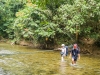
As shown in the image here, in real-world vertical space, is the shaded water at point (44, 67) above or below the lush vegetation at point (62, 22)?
below

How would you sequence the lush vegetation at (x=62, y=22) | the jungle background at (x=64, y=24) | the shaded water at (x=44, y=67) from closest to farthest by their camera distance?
the shaded water at (x=44, y=67), the lush vegetation at (x=62, y=22), the jungle background at (x=64, y=24)

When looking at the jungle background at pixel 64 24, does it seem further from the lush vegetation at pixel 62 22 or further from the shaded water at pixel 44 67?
the shaded water at pixel 44 67

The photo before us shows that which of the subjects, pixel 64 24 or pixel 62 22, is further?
pixel 62 22

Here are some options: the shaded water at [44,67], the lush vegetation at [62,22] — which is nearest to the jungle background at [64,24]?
the lush vegetation at [62,22]

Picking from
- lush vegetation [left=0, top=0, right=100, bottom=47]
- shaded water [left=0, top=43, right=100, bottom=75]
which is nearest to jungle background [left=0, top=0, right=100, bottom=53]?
lush vegetation [left=0, top=0, right=100, bottom=47]

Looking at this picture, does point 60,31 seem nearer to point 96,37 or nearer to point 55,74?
point 96,37

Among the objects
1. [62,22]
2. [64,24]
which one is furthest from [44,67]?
[62,22]

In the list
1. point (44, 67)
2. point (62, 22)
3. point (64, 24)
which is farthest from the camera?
point (62, 22)

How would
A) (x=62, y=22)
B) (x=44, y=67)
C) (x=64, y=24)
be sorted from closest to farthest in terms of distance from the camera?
(x=44, y=67), (x=64, y=24), (x=62, y=22)

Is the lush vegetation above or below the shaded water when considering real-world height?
above

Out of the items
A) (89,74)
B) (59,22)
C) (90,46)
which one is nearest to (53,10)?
(59,22)

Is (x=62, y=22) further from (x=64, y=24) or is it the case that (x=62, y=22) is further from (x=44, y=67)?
(x=44, y=67)

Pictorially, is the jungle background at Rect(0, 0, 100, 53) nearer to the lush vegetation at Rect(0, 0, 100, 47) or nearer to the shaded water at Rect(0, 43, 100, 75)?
the lush vegetation at Rect(0, 0, 100, 47)

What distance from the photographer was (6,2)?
173ft
